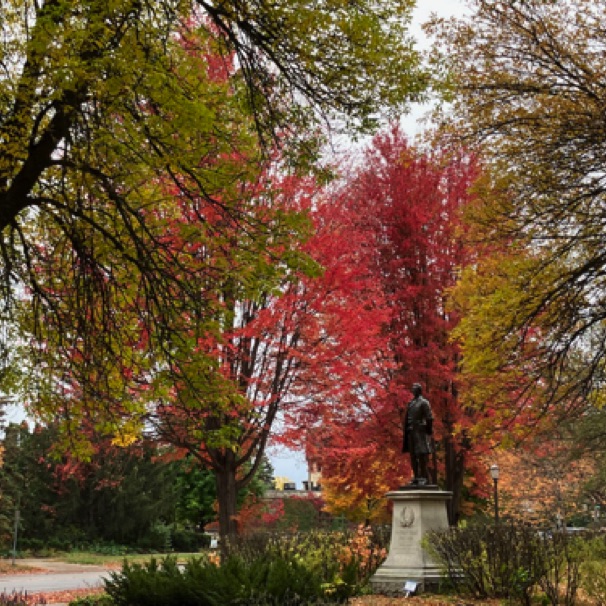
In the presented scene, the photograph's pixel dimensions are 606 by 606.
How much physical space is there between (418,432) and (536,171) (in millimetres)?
5789

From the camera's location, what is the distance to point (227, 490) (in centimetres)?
1459

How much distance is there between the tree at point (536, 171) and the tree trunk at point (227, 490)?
16.9 feet

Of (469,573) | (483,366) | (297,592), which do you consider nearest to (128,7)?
(297,592)

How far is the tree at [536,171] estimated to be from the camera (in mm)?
10844

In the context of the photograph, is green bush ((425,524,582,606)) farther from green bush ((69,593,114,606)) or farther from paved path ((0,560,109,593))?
paved path ((0,560,109,593))

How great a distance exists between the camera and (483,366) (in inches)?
479

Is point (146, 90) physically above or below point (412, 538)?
above

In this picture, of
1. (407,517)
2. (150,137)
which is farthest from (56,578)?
(150,137)

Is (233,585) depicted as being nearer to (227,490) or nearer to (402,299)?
(227,490)

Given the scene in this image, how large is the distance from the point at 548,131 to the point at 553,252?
7.06 ft

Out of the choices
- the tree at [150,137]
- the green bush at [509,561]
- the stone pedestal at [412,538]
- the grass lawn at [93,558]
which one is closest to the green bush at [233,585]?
the tree at [150,137]

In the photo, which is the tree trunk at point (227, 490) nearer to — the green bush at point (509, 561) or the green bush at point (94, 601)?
the green bush at point (94, 601)

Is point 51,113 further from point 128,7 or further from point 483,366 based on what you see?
point 483,366

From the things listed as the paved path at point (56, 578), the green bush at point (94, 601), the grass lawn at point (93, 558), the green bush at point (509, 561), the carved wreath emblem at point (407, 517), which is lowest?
the grass lawn at point (93, 558)
